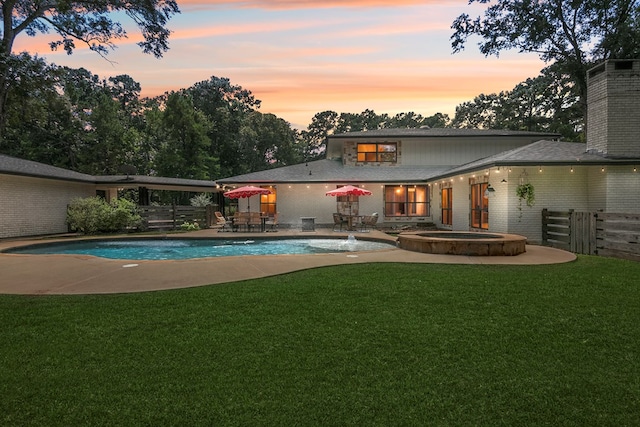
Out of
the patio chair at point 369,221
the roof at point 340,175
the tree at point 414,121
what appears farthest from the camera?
the tree at point 414,121

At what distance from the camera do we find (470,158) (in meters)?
22.0

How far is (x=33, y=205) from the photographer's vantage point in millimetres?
16922

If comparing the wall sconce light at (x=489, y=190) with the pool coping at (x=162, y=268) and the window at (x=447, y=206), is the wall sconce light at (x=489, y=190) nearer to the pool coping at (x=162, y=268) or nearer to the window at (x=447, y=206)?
the pool coping at (x=162, y=268)

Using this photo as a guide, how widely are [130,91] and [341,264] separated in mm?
45601

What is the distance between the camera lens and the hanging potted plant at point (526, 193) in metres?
12.3

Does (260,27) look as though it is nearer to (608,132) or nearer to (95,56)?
(95,56)

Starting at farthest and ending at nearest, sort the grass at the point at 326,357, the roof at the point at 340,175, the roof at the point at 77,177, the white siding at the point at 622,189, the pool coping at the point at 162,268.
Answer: the roof at the point at 340,175, the roof at the point at 77,177, the white siding at the point at 622,189, the pool coping at the point at 162,268, the grass at the point at 326,357

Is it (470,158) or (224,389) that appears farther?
(470,158)

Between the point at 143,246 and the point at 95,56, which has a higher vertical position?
the point at 95,56

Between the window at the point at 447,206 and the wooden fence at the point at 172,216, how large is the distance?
1330 cm

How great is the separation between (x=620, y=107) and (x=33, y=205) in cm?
2417

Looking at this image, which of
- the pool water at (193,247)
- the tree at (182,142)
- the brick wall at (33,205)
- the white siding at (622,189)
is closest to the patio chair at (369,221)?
the pool water at (193,247)

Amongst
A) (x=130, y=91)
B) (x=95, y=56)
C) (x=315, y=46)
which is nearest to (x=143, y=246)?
(x=95, y=56)

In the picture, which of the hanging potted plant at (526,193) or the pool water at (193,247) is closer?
the hanging potted plant at (526,193)
